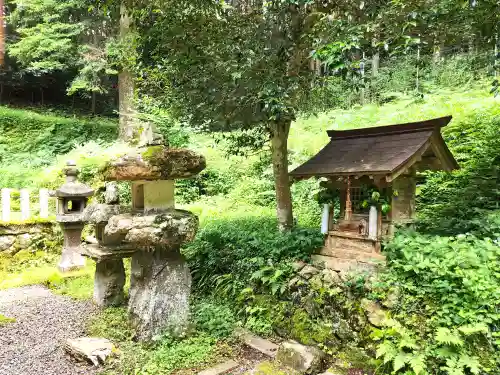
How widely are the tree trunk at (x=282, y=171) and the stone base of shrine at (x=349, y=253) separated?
154cm

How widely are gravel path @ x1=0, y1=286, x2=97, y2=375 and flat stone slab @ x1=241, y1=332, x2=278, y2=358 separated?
7.27 feet

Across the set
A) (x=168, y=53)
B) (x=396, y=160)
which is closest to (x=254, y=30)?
(x=168, y=53)

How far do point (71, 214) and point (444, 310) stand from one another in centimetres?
896

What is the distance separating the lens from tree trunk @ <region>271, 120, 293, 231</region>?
7.55 meters

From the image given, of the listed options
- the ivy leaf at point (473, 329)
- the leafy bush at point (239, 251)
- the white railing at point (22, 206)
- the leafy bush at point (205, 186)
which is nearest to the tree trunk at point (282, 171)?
the leafy bush at point (239, 251)

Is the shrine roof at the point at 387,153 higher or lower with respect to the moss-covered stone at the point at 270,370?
higher

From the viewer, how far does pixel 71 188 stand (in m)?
9.71

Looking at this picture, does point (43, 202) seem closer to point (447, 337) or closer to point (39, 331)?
point (39, 331)

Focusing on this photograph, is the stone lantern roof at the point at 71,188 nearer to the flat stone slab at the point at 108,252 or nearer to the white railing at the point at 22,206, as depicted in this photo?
the white railing at the point at 22,206

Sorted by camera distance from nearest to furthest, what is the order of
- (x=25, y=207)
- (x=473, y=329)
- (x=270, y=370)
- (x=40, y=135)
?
(x=473, y=329)
(x=270, y=370)
(x=25, y=207)
(x=40, y=135)

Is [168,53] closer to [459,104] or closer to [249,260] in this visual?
[249,260]

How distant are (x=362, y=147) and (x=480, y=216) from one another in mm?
2462

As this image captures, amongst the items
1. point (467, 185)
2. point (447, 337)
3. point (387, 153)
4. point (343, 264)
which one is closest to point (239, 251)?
point (343, 264)

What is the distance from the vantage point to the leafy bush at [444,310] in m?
4.30
